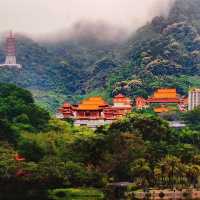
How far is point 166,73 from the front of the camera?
8725 cm

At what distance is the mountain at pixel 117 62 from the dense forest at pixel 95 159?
29905 mm

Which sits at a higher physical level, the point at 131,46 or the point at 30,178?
the point at 131,46

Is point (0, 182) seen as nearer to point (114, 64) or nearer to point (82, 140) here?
point (82, 140)

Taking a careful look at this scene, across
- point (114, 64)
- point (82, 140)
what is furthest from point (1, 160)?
point (114, 64)

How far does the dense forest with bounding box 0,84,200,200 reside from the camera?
41500 millimetres

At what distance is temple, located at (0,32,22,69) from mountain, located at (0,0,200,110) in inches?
42.0

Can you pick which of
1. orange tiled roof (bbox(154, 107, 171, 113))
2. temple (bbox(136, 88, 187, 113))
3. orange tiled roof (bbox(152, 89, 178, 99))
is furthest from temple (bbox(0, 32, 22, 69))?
orange tiled roof (bbox(154, 107, 171, 113))

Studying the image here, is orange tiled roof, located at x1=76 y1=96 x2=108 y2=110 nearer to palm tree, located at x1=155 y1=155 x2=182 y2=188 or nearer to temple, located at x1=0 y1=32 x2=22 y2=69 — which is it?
palm tree, located at x1=155 y1=155 x2=182 y2=188

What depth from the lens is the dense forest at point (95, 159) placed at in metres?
41.5

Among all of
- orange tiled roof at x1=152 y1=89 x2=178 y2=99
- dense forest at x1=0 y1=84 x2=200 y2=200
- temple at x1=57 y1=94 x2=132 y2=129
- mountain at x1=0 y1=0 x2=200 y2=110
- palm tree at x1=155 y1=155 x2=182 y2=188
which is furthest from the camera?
mountain at x1=0 y1=0 x2=200 y2=110

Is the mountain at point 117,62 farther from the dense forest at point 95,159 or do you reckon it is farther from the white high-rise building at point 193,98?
the dense forest at point 95,159

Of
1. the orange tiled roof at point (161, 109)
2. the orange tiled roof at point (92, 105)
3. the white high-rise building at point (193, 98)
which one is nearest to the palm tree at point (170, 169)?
the orange tiled roof at point (92, 105)

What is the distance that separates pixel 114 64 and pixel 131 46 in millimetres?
6106

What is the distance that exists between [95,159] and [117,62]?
52.3 m
